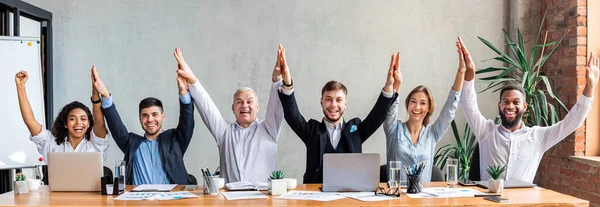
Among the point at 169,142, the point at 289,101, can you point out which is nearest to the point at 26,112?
the point at 169,142

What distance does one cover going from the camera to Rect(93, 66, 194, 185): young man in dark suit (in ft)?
13.3

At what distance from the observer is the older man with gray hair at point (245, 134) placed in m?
4.12

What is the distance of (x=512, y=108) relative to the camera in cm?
409

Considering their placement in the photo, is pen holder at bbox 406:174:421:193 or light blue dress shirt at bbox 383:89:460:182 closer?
pen holder at bbox 406:174:421:193

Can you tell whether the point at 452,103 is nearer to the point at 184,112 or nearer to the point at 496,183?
the point at 496,183

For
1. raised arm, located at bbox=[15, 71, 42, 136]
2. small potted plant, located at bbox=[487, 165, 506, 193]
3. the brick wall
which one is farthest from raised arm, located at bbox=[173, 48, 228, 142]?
the brick wall

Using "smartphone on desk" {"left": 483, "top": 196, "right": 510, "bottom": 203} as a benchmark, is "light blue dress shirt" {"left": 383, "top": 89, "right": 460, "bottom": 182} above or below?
above

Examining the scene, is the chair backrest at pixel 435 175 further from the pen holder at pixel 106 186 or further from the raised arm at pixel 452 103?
the pen holder at pixel 106 186

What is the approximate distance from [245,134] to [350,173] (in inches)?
43.9

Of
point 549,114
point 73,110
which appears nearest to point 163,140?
point 73,110

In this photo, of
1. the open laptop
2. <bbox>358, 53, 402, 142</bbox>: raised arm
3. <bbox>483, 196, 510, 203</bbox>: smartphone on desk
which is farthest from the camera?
<bbox>358, 53, 402, 142</bbox>: raised arm

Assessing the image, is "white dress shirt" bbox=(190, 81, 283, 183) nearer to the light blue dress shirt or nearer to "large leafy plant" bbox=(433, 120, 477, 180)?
the light blue dress shirt

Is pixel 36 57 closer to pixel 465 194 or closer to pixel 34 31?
pixel 34 31

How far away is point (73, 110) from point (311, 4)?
2.61 m
